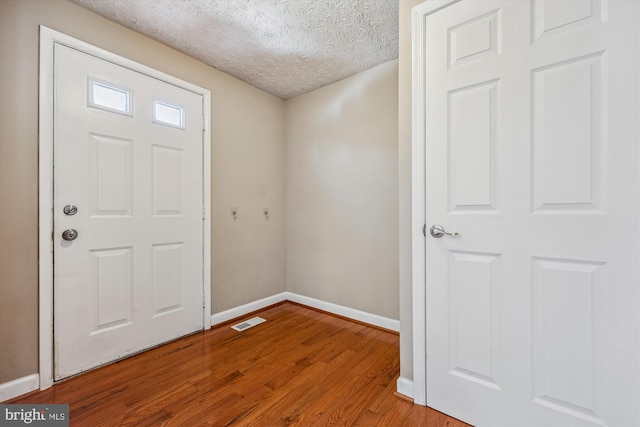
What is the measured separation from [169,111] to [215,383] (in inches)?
82.7

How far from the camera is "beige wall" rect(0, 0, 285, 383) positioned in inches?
63.5

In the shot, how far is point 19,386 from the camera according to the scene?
1620 mm

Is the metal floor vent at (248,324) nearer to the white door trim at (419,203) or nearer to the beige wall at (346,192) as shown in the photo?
the beige wall at (346,192)

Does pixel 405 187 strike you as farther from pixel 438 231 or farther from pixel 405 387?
pixel 405 387

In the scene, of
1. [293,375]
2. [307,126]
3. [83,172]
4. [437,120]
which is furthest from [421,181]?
[83,172]

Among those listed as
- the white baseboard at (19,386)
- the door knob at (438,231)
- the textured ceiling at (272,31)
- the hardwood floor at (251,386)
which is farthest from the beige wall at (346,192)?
the white baseboard at (19,386)

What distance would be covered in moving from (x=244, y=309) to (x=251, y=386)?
1238mm

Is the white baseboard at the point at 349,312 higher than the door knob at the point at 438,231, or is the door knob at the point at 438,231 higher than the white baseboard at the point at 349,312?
the door knob at the point at 438,231

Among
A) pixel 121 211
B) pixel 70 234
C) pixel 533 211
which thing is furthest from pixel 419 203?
pixel 70 234

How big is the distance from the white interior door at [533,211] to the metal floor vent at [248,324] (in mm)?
1698

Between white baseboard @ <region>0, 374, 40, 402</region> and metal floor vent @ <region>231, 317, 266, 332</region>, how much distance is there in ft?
4.31

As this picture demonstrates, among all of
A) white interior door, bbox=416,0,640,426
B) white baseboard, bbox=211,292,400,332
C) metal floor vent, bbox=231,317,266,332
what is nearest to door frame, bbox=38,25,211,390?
white baseboard, bbox=211,292,400,332

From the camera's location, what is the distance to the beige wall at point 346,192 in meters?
2.61

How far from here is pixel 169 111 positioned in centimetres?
236
